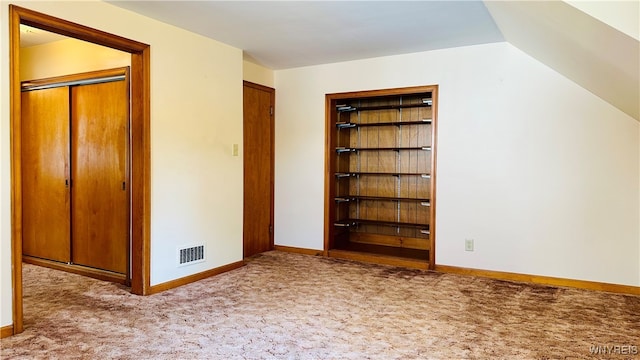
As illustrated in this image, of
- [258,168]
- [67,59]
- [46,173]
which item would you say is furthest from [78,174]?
[258,168]

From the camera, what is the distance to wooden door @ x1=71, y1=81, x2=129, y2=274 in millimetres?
3887

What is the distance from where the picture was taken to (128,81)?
3.72 metres

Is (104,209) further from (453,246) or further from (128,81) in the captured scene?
(453,246)

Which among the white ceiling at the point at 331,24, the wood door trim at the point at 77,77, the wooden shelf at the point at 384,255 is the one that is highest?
the white ceiling at the point at 331,24

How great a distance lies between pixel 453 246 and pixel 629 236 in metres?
1.53

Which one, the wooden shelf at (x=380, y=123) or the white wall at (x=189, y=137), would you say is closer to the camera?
the white wall at (x=189, y=137)

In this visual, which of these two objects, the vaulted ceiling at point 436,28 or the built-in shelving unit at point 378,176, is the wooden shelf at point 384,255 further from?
the vaulted ceiling at point 436,28

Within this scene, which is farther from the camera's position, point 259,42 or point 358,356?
point 259,42

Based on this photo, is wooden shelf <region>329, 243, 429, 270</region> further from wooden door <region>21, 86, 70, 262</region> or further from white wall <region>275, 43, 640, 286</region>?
wooden door <region>21, 86, 70, 262</region>

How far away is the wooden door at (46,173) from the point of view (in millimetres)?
4312

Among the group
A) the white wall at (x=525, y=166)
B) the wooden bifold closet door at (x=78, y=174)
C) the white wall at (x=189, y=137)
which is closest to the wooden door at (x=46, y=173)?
the wooden bifold closet door at (x=78, y=174)

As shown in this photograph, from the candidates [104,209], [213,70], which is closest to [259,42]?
[213,70]

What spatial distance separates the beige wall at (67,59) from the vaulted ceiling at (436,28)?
0.75 meters

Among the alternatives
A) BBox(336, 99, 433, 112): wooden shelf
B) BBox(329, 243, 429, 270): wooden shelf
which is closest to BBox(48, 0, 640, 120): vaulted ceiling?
BBox(336, 99, 433, 112): wooden shelf
